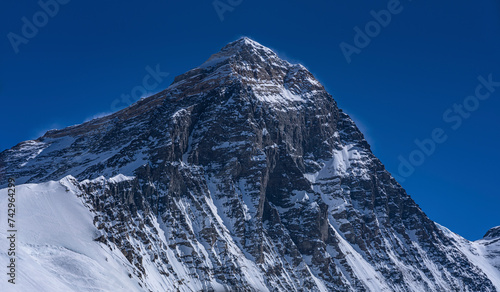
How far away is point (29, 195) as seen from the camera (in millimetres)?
150000

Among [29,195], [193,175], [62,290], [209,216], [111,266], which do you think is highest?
[193,175]

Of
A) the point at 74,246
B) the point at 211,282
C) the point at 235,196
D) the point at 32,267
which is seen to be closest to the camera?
the point at 32,267

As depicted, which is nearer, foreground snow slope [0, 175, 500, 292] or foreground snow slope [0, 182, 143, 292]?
foreground snow slope [0, 182, 143, 292]

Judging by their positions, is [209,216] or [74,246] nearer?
[74,246]

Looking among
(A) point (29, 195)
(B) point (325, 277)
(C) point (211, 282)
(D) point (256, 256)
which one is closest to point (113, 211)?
(A) point (29, 195)

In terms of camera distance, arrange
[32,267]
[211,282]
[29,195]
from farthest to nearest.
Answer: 1. [211,282]
2. [29,195]
3. [32,267]

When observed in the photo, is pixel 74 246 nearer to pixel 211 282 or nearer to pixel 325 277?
pixel 211 282

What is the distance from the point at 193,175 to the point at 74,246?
188 feet

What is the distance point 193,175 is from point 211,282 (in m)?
38.6

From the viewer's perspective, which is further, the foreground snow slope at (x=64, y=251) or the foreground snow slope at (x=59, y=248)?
the foreground snow slope at (x=64, y=251)

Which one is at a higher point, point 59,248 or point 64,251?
point 59,248

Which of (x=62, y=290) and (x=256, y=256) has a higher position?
(x=256, y=256)

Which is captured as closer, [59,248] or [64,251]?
[64,251]

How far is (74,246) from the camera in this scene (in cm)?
13975
